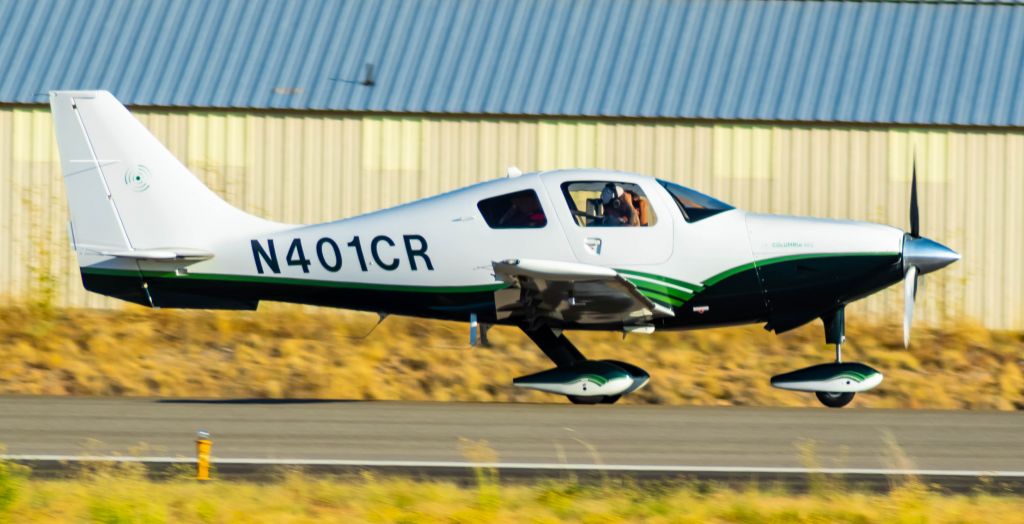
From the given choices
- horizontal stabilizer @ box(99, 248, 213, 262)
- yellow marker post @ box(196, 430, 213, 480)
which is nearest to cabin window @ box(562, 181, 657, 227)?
horizontal stabilizer @ box(99, 248, 213, 262)

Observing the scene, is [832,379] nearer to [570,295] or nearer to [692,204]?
[692,204]

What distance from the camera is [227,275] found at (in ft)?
43.4

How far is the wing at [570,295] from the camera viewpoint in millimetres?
12000

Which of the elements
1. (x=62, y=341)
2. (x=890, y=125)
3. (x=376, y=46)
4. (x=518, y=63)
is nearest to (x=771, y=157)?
(x=890, y=125)

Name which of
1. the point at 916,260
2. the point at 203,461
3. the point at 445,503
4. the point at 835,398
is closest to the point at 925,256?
the point at 916,260

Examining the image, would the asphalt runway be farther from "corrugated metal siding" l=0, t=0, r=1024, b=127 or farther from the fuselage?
"corrugated metal siding" l=0, t=0, r=1024, b=127

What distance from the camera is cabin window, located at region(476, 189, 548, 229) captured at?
12703 millimetres

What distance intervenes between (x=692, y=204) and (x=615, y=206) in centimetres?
70

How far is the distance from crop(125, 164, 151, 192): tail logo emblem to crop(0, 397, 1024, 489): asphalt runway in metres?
1.91

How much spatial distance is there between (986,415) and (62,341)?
33.8 feet

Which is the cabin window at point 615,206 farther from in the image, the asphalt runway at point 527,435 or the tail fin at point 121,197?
the tail fin at point 121,197

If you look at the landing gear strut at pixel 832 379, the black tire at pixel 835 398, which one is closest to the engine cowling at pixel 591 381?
the landing gear strut at pixel 832 379

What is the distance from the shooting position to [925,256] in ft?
41.1

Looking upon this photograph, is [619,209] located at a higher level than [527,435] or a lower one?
higher
